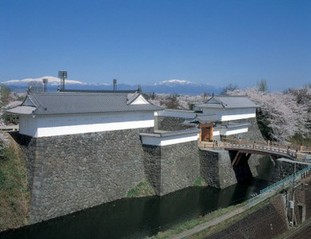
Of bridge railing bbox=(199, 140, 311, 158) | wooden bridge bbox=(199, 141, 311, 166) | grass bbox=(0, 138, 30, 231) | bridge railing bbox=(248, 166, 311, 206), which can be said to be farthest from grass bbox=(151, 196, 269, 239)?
bridge railing bbox=(199, 140, 311, 158)

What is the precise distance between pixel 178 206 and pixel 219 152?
561 cm

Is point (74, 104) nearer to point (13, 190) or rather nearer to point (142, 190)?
point (13, 190)

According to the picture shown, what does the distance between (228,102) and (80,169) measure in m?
17.3

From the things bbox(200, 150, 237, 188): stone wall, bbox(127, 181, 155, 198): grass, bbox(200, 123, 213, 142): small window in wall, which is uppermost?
bbox(200, 123, 213, 142): small window in wall

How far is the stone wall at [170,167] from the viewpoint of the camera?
75.8 feet

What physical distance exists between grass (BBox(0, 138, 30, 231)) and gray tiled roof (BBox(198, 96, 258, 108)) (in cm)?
1799

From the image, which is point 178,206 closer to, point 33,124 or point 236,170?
point 236,170

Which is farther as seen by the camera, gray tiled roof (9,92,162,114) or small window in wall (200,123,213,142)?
small window in wall (200,123,213,142)

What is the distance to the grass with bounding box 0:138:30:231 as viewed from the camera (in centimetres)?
1689

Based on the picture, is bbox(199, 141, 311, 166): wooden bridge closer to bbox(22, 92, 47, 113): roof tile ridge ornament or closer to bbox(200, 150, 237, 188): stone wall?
bbox(200, 150, 237, 188): stone wall

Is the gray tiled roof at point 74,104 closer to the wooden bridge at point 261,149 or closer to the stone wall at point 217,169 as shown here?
the stone wall at point 217,169

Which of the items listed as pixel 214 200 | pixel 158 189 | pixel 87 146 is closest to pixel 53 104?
pixel 87 146

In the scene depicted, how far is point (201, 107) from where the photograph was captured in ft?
106

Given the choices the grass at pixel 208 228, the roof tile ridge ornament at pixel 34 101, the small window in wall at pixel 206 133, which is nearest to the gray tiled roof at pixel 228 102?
the small window in wall at pixel 206 133
